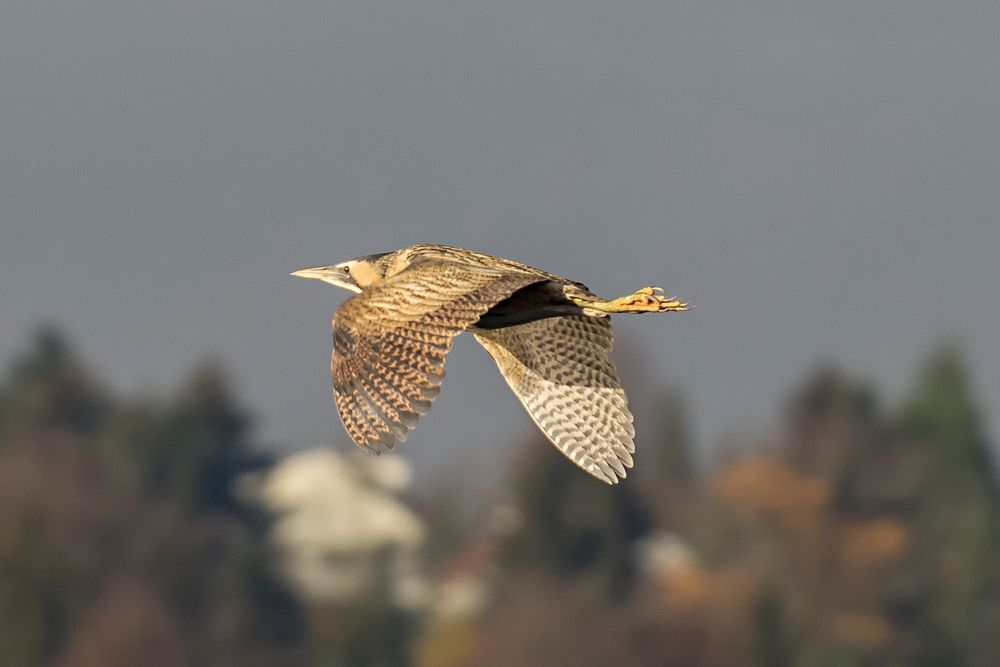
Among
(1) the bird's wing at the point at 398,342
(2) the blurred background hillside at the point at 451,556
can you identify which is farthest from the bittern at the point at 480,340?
(2) the blurred background hillside at the point at 451,556

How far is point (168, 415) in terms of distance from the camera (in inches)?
963

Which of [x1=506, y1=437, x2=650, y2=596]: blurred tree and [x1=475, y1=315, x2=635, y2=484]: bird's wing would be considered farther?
[x1=506, y1=437, x2=650, y2=596]: blurred tree

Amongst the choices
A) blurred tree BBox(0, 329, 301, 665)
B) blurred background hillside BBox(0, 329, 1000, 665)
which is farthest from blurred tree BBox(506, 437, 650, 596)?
blurred tree BBox(0, 329, 301, 665)

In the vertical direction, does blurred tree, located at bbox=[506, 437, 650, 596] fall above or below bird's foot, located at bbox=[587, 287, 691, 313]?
below

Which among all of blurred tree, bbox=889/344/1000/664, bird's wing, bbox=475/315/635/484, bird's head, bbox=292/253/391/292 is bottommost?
blurred tree, bbox=889/344/1000/664

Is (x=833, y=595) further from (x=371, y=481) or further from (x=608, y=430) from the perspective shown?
(x=608, y=430)

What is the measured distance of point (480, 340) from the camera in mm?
10633

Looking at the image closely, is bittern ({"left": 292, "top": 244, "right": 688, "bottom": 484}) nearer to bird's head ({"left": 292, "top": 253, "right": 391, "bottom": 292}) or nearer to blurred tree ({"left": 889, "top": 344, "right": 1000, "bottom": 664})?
bird's head ({"left": 292, "top": 253, "right": 391, "bottom": 292})

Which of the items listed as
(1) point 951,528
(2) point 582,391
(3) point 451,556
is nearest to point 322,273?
(2) point 582,391

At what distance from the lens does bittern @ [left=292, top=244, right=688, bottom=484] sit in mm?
8758

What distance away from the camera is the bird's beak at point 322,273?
10.8m

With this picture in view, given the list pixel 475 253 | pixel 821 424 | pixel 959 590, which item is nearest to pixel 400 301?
pixel 475 253

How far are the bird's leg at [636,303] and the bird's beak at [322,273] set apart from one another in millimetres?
1395

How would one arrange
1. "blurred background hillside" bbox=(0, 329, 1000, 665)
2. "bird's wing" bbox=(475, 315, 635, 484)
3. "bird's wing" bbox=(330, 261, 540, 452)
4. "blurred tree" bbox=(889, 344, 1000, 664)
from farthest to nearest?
"blurred tree" bbox=(889, 344, 1000, 664) < "blurred background hillside" bbox=(0, 329, 1000, 665) < "bird's wing" bbox=(475, 315, 635, 484) < "bird's wing" bbox=(330, 261, 540, 452)
